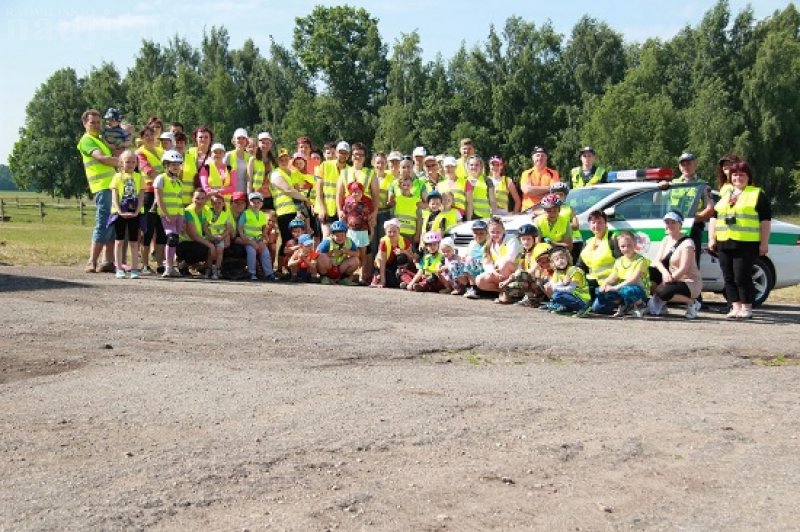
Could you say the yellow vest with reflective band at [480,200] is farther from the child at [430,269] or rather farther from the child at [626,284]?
the child at [626,284]

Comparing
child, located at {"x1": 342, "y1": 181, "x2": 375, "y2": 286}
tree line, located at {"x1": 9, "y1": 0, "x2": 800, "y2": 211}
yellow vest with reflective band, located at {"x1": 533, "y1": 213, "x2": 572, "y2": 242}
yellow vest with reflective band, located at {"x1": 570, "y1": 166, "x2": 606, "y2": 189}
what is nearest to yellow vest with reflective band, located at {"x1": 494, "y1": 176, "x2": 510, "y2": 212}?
yellow vest with reflective band, located at {"x1": 570, "y1": 166, "x2": 606, "y2": 189}

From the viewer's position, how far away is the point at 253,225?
586 inches

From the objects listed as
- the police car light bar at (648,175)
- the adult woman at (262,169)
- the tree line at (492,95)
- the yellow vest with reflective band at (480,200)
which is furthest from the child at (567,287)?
the tree line at (492,95)

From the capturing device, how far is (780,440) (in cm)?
624

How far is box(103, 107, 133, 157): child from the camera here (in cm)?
1462

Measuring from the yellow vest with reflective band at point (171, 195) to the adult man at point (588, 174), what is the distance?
592cm

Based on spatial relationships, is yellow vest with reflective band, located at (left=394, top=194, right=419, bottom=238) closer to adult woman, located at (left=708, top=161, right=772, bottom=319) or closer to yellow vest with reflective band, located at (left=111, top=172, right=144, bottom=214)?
yellow vest with reflective band, located at (left=111, top=172, right=144, bottom=214)

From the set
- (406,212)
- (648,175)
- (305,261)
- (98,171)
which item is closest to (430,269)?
(406,212)

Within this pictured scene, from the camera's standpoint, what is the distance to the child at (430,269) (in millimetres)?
→ 14297

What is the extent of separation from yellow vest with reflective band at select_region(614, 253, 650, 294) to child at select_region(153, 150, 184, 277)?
618cm

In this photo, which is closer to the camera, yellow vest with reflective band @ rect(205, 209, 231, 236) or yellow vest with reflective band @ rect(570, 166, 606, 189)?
yellow vest with reflective band @ rect(205, 209, 231, 236)

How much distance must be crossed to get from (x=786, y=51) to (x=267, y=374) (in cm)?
6100

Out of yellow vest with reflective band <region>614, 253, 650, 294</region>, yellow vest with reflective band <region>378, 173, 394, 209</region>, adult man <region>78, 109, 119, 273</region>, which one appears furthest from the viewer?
yellow vest with reflective band <region>378, 173, 394, 209</region>

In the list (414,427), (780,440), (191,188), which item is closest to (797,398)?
(780,440)
